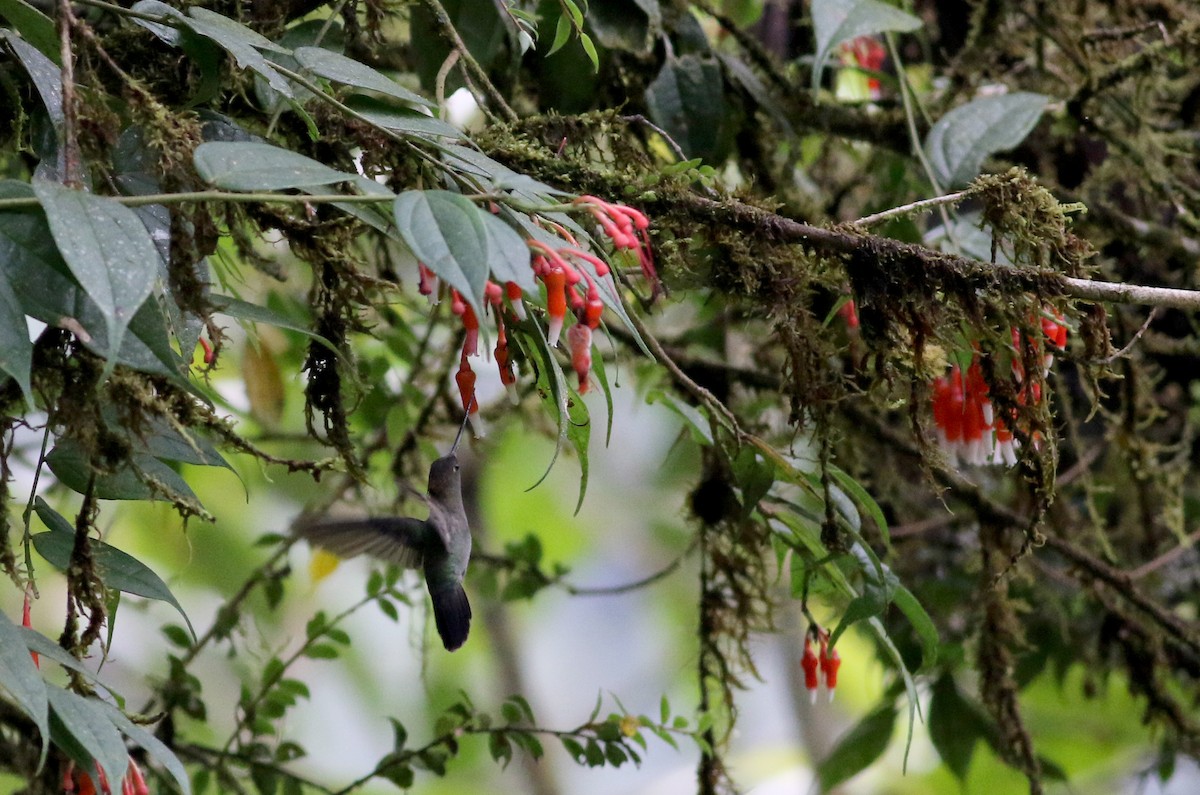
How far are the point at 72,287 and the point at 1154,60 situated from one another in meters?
1.21

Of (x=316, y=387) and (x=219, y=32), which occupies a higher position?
(x=219, y=32)

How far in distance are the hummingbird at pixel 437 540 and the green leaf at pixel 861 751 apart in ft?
2.70

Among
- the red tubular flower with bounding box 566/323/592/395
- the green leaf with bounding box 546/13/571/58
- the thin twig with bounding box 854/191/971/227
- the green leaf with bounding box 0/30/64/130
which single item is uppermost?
the green leaf with bounding box 546/13/571/58

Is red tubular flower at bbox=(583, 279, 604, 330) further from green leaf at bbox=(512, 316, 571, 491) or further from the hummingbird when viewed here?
the hummingbird

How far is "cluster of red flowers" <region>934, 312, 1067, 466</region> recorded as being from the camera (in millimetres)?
913

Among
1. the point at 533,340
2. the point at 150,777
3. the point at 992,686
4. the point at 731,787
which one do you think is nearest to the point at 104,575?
the point at 533,340

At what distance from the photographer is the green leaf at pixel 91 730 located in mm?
623

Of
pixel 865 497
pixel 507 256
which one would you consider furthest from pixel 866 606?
pixel 507 256

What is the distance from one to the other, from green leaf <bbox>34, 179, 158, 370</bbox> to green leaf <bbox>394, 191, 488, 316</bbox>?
13 cm

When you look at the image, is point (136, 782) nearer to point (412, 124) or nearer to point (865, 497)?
point (412, 124)

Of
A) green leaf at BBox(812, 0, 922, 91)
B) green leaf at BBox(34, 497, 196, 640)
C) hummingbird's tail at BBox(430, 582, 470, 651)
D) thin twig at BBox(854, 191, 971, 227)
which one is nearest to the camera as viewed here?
green leaf at BBox(34, 497, 196, 640)

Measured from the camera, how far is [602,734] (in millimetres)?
1197

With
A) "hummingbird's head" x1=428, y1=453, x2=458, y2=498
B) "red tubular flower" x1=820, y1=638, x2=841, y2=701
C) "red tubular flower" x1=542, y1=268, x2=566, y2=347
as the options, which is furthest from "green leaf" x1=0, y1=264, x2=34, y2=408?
"red tubular flower" x1=820, y1=638, x2=841, y2=701

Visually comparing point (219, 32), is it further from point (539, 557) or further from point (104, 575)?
point (539, 557)
